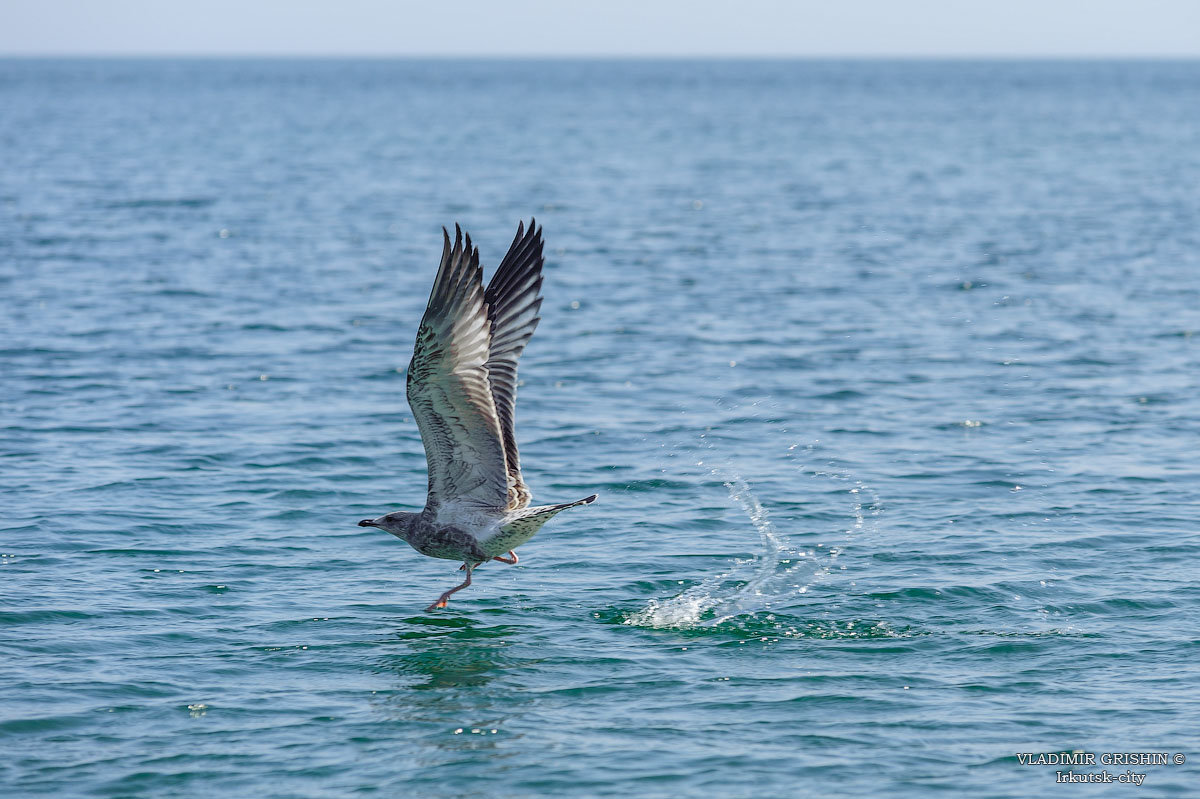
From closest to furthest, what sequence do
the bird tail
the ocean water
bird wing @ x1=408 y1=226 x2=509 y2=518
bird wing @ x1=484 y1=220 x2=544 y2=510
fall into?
the ocean water → bird wing @ x1=408 y1=226 x2=509 y2=518 → the bird tail → bird wing @ x1=484 y1=220 x2=544 y2=510

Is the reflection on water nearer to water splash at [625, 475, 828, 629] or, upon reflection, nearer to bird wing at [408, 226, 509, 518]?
bird wing at [408, 226, 509, 518]

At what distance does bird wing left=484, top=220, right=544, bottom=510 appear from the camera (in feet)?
38.9

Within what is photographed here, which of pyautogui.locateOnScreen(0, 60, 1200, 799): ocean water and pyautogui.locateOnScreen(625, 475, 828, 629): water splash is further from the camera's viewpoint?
pyautogui.locateOnScreen(625, 475, 828, 629): water splash

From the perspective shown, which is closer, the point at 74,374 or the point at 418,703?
the point at 418,703

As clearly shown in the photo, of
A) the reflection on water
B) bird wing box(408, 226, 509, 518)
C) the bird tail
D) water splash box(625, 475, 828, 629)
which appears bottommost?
the reflection on water

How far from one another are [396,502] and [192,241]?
2357cm

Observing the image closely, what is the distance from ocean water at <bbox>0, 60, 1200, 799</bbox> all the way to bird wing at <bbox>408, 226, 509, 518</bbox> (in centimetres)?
140

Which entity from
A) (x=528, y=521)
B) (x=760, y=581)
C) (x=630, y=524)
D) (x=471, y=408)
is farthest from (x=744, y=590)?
(x=471, y=408)

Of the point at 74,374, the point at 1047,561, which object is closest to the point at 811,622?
the point at 1047,561

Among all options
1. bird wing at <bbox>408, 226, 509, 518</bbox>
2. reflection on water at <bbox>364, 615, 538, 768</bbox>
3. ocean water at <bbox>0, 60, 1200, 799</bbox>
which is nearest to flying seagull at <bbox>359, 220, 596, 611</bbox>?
bird wing at <bbox>408, 226, 509, 518</bbox>

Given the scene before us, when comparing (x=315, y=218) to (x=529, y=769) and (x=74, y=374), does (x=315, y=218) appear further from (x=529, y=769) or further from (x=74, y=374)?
(x=529, y=769)

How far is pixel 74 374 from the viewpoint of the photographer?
21.0m

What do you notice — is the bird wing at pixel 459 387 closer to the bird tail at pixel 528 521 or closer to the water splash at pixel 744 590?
the bird tail at pixel 528 521

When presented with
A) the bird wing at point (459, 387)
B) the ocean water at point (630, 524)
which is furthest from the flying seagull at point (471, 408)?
the ocean water at point (630, 524)
